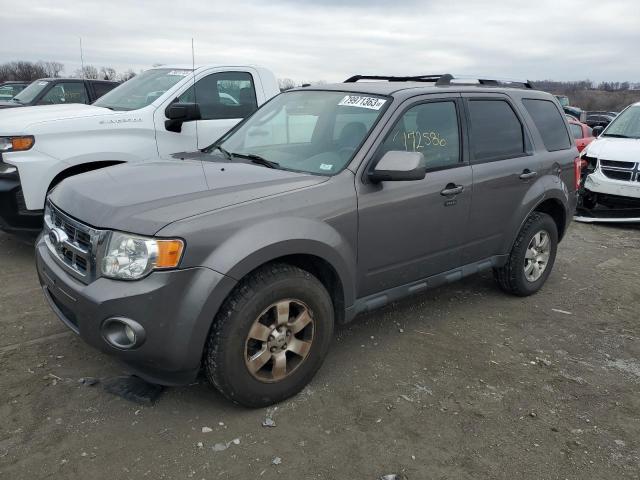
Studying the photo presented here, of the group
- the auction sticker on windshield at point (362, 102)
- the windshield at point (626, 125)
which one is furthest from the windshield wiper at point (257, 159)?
the windshield at point (626, 125)

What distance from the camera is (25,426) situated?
9.30 ft

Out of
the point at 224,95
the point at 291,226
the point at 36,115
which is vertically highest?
the point at 224,95

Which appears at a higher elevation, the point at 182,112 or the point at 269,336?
the point at 182,112

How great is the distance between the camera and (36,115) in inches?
208

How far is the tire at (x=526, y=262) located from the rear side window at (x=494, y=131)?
26.1 inches

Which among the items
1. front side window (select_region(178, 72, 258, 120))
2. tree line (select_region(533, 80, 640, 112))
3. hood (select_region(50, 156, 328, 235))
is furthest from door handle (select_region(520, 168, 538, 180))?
tree line (select_region(533, 80, 640, 112))

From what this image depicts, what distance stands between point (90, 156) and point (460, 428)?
4.13m

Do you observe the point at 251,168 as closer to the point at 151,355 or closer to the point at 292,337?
the point at 292,337

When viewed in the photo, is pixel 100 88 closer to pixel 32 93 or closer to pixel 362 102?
pixel 32 93

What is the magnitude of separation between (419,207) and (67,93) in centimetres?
857

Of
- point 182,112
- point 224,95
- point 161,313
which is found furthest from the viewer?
point 224,95

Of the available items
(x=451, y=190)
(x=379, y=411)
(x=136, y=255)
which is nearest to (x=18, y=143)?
(x=136, y=255)

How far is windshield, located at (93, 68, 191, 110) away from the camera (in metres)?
5.89

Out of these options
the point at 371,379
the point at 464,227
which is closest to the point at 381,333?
the point at 371,379
